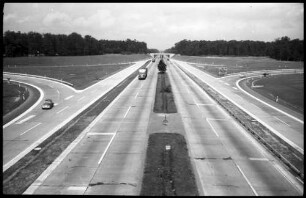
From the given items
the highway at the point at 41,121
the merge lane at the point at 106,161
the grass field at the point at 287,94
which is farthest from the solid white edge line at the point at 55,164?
the grass field at the point at 287,94

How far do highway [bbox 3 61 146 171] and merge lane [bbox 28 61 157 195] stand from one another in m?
4.94

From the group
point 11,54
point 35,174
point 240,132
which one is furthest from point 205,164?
point 11,54

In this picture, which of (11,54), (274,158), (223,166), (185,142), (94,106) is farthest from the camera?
(11,54)

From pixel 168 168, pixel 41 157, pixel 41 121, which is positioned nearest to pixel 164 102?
pixel 41 121

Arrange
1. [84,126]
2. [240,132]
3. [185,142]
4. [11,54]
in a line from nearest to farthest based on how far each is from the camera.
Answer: [185,142] → [240,132] → [84,126] → [11,54]

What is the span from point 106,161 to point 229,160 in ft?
36.6

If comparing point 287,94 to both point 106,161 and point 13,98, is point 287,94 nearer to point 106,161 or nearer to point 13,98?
point 106,161

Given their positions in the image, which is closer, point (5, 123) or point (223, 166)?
point (223, 166)

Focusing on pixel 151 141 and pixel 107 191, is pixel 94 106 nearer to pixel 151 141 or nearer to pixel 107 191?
pixel 151 141

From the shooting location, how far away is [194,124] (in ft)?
121

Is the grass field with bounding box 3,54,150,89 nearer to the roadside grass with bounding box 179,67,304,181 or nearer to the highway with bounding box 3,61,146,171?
the highway with bounding box 3,61,146,171

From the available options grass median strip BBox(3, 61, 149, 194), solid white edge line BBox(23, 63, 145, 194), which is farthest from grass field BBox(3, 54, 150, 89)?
solid white edge line BBox(23, 63, 145, 194)

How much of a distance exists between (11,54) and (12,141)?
177552mm

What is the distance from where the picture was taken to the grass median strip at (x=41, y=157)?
2070 centimetres
